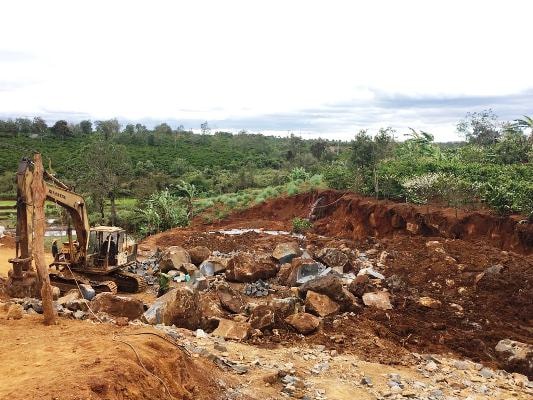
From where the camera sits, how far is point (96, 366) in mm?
5832

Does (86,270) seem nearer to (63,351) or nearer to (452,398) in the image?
(63,351)

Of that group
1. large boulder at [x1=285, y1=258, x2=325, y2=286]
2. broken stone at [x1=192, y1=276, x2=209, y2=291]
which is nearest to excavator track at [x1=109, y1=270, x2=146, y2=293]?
broken stone at [x1=192, y1=276, x2=209, y2=291]

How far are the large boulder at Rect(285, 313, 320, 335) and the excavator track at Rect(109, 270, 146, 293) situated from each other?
6.36m

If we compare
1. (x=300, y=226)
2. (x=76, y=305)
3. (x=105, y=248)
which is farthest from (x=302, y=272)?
(x=300, y=226)

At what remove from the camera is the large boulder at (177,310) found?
32.7 ft

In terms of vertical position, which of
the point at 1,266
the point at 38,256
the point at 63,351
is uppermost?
the point at 38,256

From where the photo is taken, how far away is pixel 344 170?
92.4 feet

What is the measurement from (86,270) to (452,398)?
1066 cm

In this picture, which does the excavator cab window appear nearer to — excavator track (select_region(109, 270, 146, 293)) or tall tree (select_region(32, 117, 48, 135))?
excavator track (select_region(109, 270, 146, 293))

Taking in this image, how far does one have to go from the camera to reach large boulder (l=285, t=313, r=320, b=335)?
10.8m

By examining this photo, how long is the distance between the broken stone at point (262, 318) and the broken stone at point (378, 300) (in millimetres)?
Result: 3101

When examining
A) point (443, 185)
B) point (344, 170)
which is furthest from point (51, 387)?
point (344, 170)

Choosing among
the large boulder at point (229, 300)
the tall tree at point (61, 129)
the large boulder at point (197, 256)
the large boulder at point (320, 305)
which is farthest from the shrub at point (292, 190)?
the tall tree at point (61, 129)

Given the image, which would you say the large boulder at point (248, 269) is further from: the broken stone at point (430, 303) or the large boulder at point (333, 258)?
the broken stone at point (430, 303)
